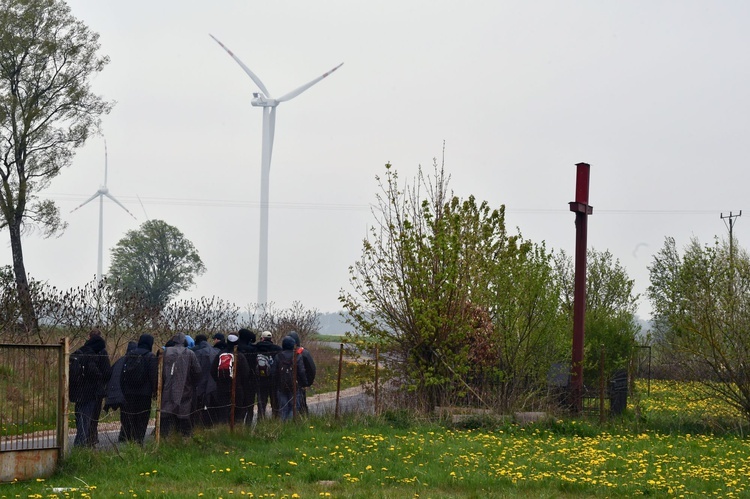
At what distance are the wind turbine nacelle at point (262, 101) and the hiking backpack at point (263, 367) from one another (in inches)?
1317

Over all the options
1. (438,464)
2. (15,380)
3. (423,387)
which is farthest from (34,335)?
(438,464)

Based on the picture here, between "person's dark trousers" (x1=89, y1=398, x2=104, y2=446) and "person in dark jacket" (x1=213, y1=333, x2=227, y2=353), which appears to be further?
"person in dark jacket" (x1=213, y1=333, x2=227, y2=353)

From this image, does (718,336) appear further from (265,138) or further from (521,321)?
(265,138)

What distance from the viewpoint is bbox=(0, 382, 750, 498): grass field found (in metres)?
11.9

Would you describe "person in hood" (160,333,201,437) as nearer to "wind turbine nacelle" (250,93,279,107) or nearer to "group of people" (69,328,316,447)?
"group of people" (69,328,316,447)

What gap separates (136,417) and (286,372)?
3.20m

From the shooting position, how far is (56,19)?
39.0m

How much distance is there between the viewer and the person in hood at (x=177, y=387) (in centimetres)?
1484

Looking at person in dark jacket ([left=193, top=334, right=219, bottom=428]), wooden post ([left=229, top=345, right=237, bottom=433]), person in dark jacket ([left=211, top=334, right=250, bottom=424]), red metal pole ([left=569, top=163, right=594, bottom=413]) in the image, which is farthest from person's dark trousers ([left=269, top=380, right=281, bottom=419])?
red metal pole ([left=569, top=163, right=594, bottom=413])

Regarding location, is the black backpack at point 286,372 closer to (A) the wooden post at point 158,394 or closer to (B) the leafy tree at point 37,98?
(A) the wooden post at point 158,394

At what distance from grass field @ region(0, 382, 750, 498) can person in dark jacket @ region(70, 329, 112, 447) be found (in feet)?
4.03

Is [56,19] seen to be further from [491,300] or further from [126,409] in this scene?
[126,409]

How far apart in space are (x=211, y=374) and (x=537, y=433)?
572cm

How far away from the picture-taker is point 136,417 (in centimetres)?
1486
